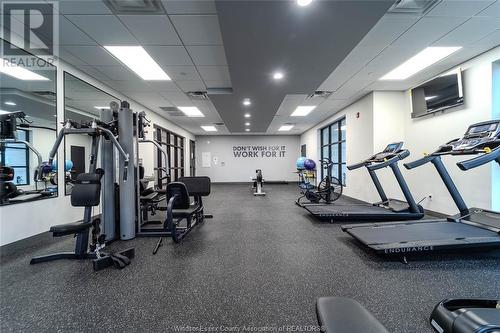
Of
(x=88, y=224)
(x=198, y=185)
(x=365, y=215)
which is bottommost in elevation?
(x=365, y=215)

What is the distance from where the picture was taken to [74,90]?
3.88 m

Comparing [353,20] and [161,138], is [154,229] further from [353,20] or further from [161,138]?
[161,138]

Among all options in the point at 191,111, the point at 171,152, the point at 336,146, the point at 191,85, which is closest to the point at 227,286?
the point at 191,85

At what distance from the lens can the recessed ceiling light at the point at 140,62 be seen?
10.7 feet

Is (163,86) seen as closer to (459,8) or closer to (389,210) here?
(459,8)

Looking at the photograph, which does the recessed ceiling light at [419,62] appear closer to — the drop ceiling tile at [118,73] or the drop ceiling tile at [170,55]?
the drop ceiling tile at [170,55]

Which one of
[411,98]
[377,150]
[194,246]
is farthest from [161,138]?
[411,98]

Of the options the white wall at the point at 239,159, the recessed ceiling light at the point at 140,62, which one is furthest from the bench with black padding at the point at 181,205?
the white wall at the point at 239,159

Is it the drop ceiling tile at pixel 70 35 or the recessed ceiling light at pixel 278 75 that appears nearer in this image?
the drop ceiling tile at pixel 70 35

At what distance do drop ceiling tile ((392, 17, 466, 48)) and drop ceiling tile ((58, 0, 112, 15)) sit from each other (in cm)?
390

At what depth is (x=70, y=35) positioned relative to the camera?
2.85m

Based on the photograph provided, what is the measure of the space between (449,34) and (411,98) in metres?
2.13

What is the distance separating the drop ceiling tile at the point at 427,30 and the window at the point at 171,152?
7.05 m

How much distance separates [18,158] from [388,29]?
5500 mm
